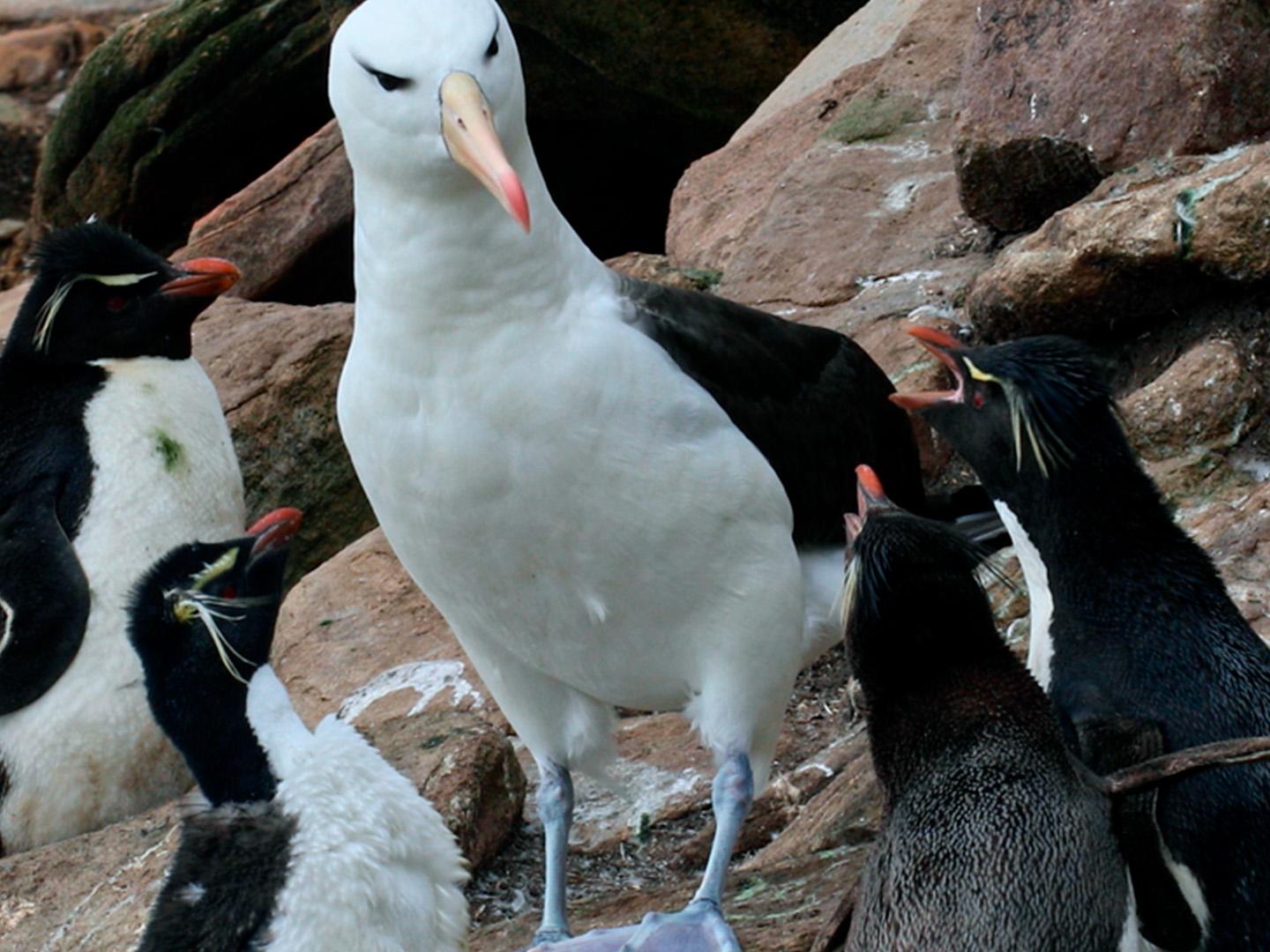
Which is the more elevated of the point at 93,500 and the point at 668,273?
the point at 93,500

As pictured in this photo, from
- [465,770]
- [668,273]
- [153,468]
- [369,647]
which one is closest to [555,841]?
[465,770]

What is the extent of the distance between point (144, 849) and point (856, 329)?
9.57 ft

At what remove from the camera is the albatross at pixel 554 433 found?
3893mm

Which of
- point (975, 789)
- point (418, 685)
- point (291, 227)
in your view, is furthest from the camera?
point (291, 227)

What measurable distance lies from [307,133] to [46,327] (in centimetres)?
561

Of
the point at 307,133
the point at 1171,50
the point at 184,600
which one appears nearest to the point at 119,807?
the point at 184,600

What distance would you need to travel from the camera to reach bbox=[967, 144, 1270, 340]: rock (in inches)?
208

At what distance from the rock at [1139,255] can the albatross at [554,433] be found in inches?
53.8

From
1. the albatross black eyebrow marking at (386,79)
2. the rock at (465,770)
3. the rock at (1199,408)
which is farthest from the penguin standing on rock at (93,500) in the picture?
the rock at (1199,408)

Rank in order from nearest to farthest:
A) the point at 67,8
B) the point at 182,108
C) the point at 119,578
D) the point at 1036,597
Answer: the point at 1036,597 → the point at 119,578 → the point at 182,108 → the point at 67,8

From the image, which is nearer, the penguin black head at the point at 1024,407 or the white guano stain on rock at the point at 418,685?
the penguin black head at the point at 1024,407

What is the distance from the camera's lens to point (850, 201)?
7.64m

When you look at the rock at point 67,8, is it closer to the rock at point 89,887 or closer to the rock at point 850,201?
the rock at point 850,201

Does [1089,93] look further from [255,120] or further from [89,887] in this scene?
[255,120]
